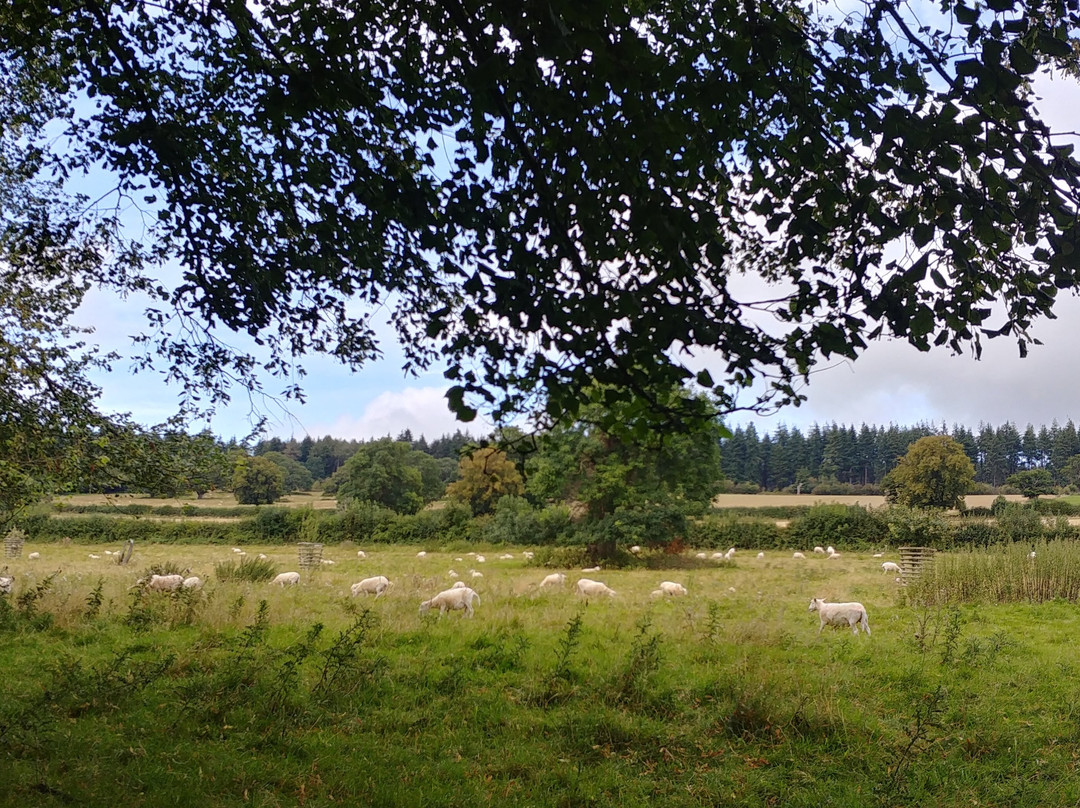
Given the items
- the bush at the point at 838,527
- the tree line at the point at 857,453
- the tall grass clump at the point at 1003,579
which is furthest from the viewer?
the tree line at the point at 857,453

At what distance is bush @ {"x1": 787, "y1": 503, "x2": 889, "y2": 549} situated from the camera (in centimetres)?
4312

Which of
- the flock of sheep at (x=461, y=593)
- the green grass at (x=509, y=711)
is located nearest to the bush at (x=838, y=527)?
the flock of sheep at (x=461, y=593)

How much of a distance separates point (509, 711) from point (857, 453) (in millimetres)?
92785

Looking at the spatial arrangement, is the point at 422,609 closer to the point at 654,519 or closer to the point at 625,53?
the point at 625,53

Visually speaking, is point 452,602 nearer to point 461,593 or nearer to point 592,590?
point 461,593

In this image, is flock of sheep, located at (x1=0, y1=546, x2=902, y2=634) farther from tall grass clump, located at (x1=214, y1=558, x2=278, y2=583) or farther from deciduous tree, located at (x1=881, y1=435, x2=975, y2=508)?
deciduous tree, located at (x1=881, y1=435, x2=975, y2=508)

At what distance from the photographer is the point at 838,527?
144 ft

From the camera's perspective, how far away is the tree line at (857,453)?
Answer: 263ft

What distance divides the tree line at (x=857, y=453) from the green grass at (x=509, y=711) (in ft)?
224

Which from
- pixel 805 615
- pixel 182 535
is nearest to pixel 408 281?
pixel 805 615

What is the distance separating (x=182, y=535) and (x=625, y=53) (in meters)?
53.7

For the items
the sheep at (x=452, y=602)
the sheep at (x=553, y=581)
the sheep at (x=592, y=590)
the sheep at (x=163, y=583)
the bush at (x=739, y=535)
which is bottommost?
the bush at (x=739, y=535)

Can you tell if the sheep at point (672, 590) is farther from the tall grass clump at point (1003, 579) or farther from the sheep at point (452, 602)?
the sheep at point (452, 602)

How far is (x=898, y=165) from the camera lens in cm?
416
